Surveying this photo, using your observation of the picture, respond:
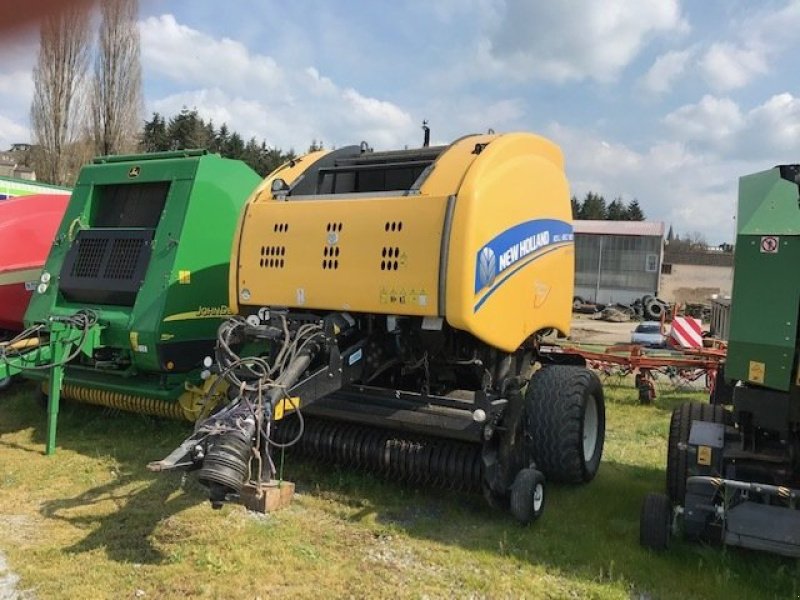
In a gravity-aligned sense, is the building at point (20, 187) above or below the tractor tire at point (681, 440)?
above

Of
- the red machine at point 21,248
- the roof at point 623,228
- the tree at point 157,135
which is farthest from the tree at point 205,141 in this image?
the red machine at point 21,248

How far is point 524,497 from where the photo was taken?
4.12m

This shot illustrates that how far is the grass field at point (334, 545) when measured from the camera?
338 cm

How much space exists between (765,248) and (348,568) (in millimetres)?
2715

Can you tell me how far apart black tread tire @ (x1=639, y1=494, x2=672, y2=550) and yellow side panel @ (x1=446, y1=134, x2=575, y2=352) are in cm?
125

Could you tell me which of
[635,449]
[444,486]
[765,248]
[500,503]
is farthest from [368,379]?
[635,449]

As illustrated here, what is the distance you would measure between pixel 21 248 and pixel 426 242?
5.99m

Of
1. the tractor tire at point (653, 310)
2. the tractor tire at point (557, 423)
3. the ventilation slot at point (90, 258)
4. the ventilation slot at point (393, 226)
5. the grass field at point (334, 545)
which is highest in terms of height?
the tractor tire at point (653, 310)

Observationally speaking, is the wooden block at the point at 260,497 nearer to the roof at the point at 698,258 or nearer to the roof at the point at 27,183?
the roof at the point at 27,183

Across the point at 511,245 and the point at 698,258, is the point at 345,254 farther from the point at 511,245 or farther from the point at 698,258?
the point at 698,258

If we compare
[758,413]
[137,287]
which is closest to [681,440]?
[758,413]

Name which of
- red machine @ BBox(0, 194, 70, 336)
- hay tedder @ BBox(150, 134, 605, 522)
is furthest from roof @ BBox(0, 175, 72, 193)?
hay tedder @ BBox(150, 134, 605, 522)

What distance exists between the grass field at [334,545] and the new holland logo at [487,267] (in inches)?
58.3

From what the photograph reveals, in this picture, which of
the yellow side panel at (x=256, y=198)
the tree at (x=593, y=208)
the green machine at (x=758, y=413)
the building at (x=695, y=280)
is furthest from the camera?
the tree at (x=593, y=208)
